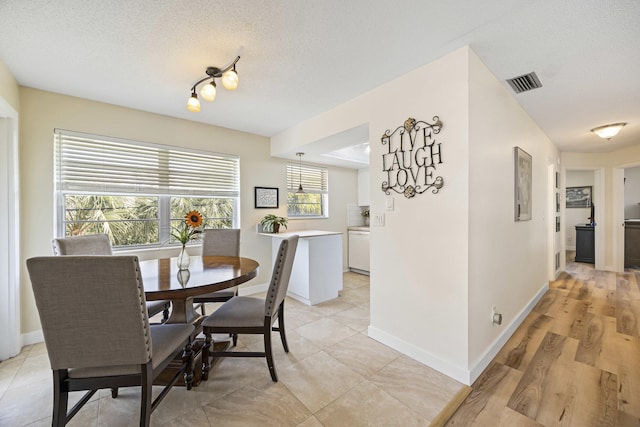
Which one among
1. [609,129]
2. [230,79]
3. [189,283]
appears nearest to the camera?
[189,283]

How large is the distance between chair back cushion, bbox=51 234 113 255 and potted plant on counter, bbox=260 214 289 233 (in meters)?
1.82

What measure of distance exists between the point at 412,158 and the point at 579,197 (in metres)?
7.59

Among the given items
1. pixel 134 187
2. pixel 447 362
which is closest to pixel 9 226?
pixel 134 187

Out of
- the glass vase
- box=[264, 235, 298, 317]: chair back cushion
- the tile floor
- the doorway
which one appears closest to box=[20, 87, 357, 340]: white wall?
the tile floor

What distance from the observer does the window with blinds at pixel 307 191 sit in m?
4.29

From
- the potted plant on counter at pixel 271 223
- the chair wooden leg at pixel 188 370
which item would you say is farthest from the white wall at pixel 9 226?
the potted plant on counter at pixel 271 223

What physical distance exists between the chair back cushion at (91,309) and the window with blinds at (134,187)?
195cm

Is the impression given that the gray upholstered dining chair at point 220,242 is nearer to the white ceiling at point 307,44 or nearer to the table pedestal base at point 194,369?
the table pedestal base at point 194,369

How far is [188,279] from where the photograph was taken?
1723mm

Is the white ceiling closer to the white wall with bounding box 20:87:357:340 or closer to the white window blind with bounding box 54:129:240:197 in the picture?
the white wall with bounding box 20:87:357:340

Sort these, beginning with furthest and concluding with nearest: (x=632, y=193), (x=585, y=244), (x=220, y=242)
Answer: (x=632, y=193) → (x=585, y=244) → (x=220, y=242)

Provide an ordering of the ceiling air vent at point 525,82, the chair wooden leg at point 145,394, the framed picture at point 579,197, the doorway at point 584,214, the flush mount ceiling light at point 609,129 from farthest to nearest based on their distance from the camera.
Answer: the framed picture at point 579,197
the doorway at point 584,214
the flush mount ceiling light at point 609,129
the ceiling air vent at point 525,82
the chair wooden leg at point 145,394

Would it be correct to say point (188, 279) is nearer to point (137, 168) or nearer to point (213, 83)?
point (213, 83)

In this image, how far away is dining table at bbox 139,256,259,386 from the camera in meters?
1.52
